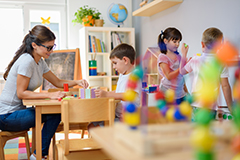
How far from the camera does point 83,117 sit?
65.8 inches

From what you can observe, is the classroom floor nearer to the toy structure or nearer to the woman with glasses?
the woman with glasses

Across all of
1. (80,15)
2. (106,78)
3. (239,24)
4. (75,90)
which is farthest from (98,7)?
(239,24)

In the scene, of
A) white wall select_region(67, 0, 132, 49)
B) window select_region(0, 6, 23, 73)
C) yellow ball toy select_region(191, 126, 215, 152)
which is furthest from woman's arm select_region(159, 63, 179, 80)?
window select_region(0, 6, 23, 73)

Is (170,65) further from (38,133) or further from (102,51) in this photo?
(102,51)

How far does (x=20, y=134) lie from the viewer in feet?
7.23

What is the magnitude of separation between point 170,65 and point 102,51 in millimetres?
2227

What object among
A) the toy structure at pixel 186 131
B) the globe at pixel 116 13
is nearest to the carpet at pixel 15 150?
the globe at pixel 116 13

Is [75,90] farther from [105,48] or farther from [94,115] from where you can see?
[105,48]

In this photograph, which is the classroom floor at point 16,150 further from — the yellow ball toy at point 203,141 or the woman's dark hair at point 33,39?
the yellow ball toy at point 203,141

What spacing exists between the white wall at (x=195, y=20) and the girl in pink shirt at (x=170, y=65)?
45cm

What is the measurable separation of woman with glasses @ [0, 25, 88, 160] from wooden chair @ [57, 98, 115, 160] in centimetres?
44

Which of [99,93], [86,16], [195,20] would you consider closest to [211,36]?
[99,93]

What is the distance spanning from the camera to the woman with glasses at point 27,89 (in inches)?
82.7

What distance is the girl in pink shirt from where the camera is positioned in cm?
230
